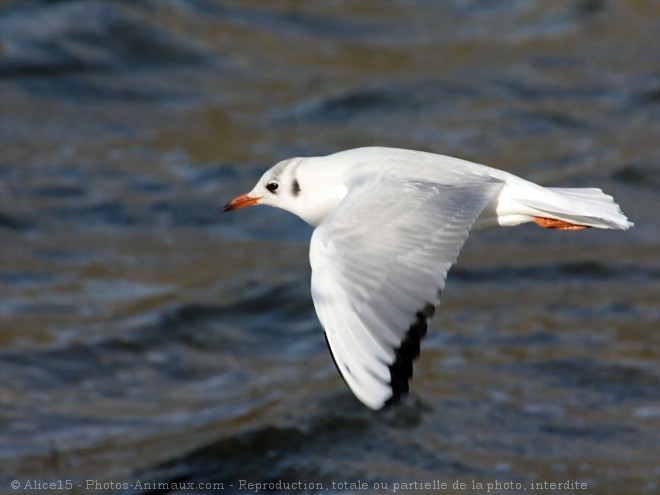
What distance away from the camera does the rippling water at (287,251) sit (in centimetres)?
722

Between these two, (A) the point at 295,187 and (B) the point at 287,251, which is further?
(B) the point at 287,251

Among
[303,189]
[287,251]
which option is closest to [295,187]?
[303,189]

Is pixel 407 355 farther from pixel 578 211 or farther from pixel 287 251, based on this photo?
pixel 287 251

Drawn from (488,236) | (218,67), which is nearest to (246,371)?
(488,236)

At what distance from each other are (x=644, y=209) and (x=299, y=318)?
2727mm

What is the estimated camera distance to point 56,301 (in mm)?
8758

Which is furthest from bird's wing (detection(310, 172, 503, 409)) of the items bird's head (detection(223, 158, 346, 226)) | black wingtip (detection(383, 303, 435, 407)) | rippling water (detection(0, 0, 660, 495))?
rippling water (detection(0, 0, 660, 495))

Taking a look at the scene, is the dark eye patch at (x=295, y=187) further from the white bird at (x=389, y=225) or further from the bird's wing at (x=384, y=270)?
the bird's wing at (x=384, y=270)

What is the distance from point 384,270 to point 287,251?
16.2ft

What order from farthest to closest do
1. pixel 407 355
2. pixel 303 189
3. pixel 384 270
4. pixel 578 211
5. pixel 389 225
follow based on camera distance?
pixel 303 189, pixel 578 211, pixel 389 225, pixel 384 270, pixel 407 355

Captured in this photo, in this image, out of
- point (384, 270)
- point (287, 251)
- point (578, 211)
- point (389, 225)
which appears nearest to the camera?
point (384, 270)

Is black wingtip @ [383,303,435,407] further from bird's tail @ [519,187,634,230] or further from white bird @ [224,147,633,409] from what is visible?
bird's tail @ [519,187,634,230]

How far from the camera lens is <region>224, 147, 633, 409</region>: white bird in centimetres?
445

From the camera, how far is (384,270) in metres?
4.74
